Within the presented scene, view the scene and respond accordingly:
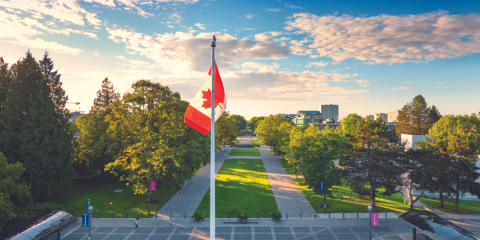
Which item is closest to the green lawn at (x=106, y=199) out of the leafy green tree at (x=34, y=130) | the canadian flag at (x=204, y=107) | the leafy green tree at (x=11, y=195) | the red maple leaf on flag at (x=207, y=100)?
the leafy green tree at (x=34, y=130)

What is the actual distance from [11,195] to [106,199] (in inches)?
419

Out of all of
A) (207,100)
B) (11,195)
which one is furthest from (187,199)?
(207,100)

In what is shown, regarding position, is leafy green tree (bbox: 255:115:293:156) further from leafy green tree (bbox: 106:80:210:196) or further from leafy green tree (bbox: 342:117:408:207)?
leafy green tree (bbox: 106:80:210:196)

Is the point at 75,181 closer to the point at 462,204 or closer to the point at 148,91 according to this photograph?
the point at 148,91

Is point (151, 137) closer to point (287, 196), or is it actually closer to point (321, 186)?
point (287, 196)

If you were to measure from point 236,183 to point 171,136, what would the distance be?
1523cm

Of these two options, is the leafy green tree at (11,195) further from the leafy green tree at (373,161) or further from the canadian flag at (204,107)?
the leafy green tree at (373,161)

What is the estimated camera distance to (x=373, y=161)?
89.9ft

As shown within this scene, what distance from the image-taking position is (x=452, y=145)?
28203mm

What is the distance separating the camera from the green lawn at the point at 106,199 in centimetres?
2708

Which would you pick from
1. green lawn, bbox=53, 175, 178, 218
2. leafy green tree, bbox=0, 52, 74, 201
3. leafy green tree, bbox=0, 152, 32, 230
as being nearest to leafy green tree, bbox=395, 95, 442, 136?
green lawn, bbox=53, 175, 178, 218

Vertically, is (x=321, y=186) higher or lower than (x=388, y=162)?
lower

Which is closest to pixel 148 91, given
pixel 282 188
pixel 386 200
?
pixel 282 188

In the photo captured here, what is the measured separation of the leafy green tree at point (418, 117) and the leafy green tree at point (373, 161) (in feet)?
159
